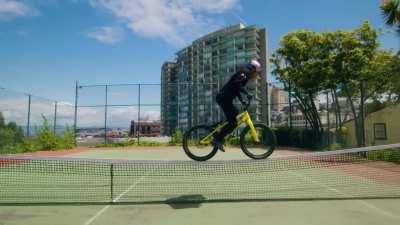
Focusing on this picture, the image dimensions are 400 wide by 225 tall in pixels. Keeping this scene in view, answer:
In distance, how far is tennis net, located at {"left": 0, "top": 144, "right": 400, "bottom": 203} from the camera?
1131 cm

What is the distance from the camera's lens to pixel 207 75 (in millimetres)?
60406

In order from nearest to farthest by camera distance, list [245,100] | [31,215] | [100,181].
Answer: [245,100], [31,215], [100,181]

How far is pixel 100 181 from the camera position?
47.0 ft

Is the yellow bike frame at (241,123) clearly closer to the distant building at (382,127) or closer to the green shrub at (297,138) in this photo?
the distant building at (382,127)

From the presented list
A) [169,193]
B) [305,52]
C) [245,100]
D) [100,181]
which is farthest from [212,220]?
[305,52]

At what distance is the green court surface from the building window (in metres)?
11.0

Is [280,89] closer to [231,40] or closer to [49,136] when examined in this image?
[49,136]

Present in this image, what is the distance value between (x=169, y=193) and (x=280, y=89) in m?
20.8

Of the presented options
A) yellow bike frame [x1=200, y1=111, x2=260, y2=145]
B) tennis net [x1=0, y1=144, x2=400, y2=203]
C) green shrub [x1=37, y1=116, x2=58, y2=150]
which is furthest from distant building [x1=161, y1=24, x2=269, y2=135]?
yellow bike frame [x1=200, y1=111, x2=260, y2=145]

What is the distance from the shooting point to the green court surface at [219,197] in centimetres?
933

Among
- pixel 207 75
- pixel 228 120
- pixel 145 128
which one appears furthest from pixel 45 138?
pixel 207 75

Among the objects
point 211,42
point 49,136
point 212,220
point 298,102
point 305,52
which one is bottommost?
point 212,220

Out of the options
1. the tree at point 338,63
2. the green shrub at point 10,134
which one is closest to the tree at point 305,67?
the tree at point 338,63

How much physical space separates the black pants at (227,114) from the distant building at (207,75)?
11856 millimetres
